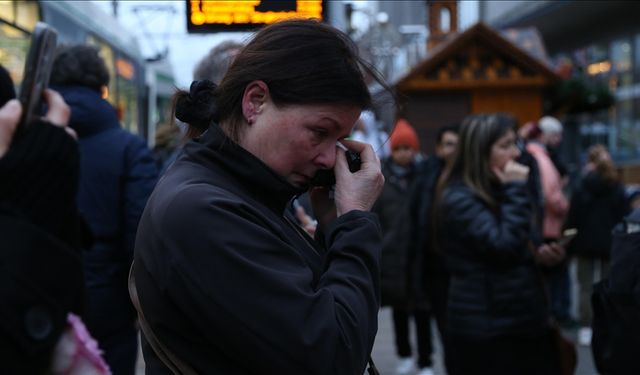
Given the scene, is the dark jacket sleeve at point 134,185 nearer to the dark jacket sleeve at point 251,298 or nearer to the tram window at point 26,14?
the dark jacket sleeve at point 251,298

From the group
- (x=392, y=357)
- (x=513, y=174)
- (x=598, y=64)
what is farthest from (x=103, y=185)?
(x=598, y=64)

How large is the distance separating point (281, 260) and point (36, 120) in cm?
74

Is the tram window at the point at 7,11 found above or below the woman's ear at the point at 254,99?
above

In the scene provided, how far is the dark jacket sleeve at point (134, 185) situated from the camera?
4.02 m

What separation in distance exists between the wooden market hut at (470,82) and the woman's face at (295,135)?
8522 mm

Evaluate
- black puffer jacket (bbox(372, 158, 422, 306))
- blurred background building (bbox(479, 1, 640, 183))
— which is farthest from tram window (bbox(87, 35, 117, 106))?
blurred background building (bbox(479, 1, 640, 183))

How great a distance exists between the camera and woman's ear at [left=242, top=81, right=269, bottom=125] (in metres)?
1.86

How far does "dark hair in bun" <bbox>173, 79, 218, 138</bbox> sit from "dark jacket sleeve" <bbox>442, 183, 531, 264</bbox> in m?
2.72

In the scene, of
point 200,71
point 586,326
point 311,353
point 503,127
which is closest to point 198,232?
point 311,353

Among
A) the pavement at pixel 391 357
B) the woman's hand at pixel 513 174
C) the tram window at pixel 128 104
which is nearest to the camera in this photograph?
the woman's hand at pixel 513 174

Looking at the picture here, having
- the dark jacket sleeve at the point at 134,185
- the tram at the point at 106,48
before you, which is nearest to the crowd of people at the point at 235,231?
the tram at the point at 106,48

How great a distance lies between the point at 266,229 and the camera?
1.78 meters

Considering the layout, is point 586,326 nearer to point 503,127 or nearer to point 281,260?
point 503,127

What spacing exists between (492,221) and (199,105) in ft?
9.21
